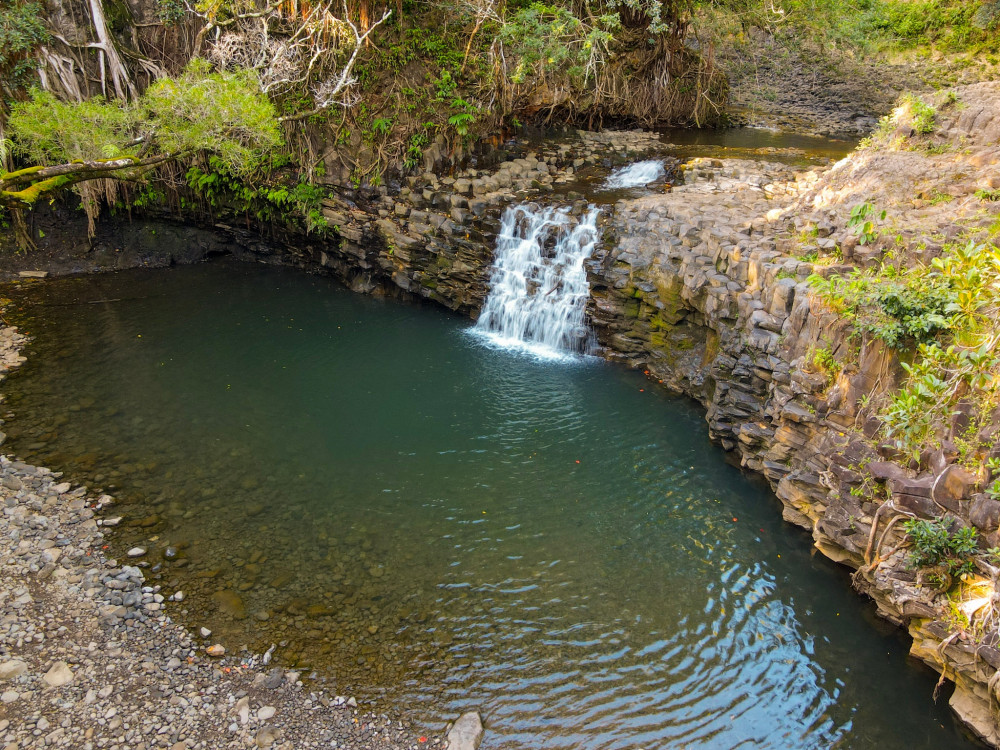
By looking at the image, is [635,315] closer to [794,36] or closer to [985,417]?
[985,417]

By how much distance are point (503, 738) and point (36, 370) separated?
11.6 meters

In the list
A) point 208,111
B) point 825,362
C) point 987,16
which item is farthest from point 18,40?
point 987,16

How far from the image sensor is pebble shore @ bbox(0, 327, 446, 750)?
6.18 meters

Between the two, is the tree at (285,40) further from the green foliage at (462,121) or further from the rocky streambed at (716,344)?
the rocky streambed at (716,344)

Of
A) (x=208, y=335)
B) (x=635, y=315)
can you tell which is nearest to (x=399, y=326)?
(x=208, y=335)

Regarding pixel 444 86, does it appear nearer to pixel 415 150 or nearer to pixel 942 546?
pixel 415 150

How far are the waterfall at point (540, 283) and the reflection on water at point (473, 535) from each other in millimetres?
950

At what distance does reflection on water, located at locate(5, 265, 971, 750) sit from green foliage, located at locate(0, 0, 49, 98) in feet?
18.6

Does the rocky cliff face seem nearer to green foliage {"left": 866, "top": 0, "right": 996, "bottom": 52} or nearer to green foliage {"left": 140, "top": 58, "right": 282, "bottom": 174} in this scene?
green foliage {"left": 140, "top": 58, "right": 282, "bottom": 174}

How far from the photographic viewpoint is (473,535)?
9188 millimetres

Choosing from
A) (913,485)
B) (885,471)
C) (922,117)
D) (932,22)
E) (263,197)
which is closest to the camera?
(913,485)

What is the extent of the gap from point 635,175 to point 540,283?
4793 millimetres

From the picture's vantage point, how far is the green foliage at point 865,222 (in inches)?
364

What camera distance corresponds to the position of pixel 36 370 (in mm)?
12688
